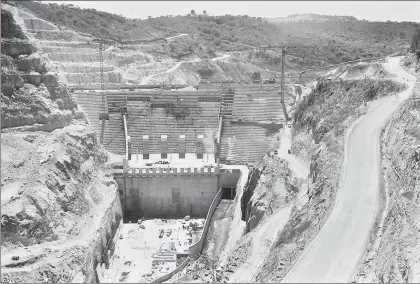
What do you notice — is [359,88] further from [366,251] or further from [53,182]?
[53,182]

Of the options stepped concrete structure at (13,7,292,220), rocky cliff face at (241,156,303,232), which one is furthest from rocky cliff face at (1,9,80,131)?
rocky cliff face at (241,156,303,232)

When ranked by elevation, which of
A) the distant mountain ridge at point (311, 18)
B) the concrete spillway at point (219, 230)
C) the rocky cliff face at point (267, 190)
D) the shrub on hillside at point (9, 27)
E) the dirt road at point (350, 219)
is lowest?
the concrete spillway at point (219, 230)

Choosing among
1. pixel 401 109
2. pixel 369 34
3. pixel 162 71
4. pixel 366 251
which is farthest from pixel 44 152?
pixel 369 34

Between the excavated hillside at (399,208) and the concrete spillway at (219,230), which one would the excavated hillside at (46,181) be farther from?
the excavated hillside at (399,208)

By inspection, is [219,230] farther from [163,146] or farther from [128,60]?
[128,60]

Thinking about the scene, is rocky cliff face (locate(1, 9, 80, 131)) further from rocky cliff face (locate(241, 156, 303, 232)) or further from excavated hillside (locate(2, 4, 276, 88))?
rocky cliff face (locate(241, 156, 303, 232))

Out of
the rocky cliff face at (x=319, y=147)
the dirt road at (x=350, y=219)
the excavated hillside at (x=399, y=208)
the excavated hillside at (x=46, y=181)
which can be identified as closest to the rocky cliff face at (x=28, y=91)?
the excavated hillside at (x=46, y=181)
